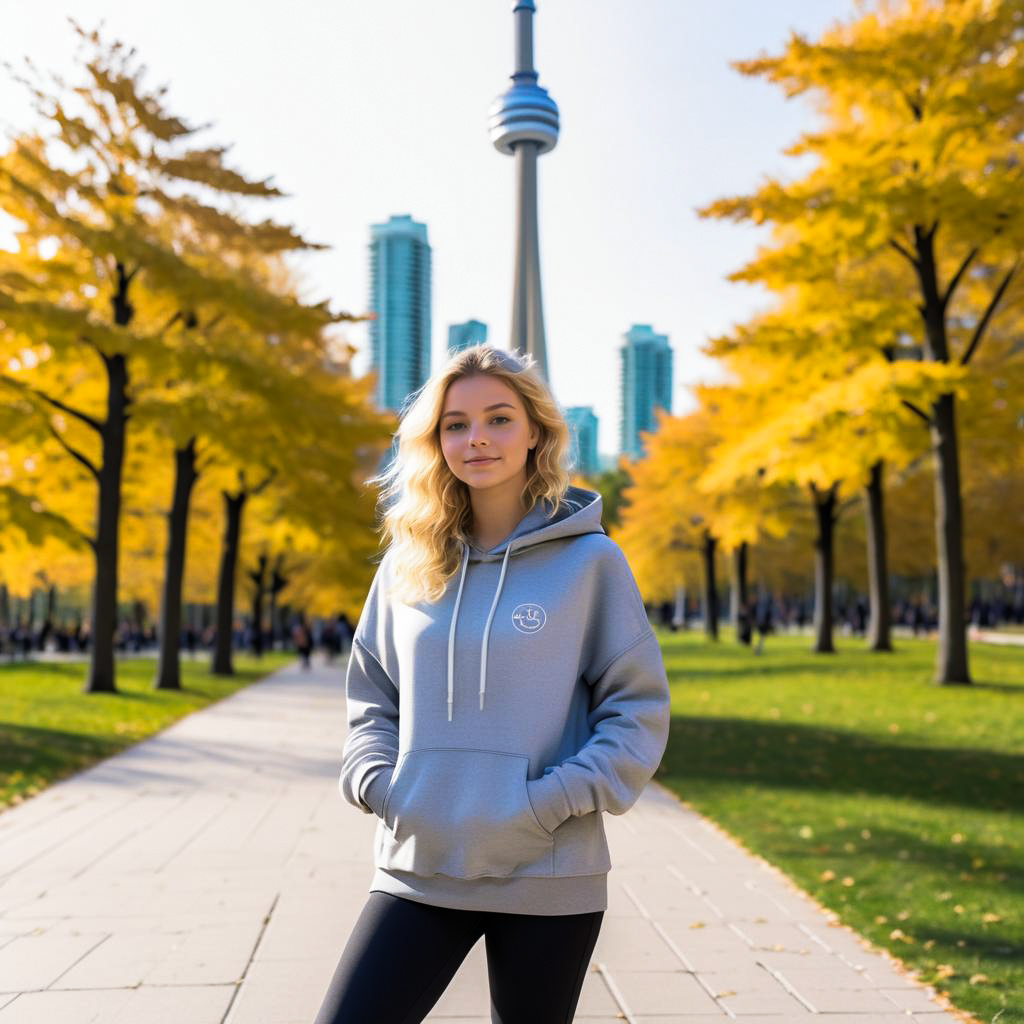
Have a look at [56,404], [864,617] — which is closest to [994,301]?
[56,404]

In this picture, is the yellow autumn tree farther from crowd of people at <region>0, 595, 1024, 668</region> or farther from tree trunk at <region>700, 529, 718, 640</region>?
tree trunk at <region>700, 529, 718, 640</region>

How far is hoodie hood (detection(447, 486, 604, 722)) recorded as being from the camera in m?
2.31

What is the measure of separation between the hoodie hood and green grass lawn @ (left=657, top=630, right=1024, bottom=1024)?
2984 mm

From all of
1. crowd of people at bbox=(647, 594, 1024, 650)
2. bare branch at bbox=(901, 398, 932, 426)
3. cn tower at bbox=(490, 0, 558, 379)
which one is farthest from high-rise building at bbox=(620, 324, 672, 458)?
cn tower at bbox=(490, 0, 558, 379)

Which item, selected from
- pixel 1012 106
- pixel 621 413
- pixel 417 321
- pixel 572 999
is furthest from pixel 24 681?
pixel 621 413

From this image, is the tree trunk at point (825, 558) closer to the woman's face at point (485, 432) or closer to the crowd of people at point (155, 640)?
the crowd of people at point (155, 640)

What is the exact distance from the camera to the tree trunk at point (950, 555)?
16.6 meters

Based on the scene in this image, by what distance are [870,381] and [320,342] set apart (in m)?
9.91

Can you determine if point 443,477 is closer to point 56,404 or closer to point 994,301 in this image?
point 56,404

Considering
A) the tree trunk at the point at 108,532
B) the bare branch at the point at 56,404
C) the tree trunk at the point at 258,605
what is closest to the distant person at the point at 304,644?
the tree trunk at the point at 258,605

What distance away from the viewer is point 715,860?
7.06 metres

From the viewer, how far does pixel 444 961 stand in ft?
7.56

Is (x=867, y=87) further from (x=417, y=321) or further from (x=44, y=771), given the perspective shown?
(x=44, y=771)

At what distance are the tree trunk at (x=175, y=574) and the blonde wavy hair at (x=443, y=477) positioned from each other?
17868 mm
